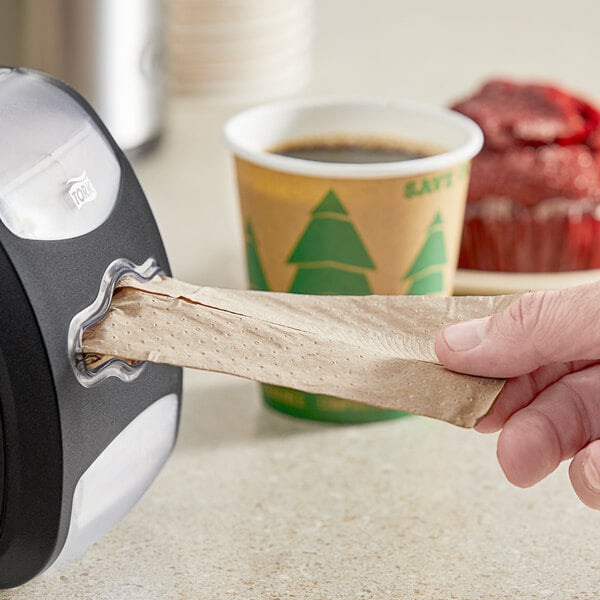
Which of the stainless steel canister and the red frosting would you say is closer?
the red frosting

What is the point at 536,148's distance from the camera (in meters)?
0.79

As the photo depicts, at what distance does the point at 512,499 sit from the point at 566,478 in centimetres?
5

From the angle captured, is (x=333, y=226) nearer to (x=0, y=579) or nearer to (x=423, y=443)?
(x=423, y=443)

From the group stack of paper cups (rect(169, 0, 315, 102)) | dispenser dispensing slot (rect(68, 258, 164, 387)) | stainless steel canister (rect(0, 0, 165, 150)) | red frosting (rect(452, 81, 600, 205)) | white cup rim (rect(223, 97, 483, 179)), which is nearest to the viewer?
dispenser dispensing slot (rect(68, 258, 164, 387))

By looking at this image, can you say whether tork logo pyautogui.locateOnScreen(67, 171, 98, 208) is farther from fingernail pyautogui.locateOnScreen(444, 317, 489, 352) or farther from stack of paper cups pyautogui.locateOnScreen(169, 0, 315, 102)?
stack of paper cups pyautogui.locateOnScreen(169, 0, 315, 102)

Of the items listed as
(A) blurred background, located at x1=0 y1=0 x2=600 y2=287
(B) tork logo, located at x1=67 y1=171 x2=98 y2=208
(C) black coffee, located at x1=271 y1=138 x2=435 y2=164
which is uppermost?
(B) tork logo, located at x1=67 y1=171 x2=98 y2=208

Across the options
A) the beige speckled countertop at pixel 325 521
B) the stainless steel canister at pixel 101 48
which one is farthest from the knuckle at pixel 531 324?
the stainless steel canister at pixel 101 48

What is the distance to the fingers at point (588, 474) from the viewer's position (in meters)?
0.47

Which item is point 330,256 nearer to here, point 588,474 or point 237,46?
point 588,474

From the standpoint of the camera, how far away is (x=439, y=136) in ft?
2.33

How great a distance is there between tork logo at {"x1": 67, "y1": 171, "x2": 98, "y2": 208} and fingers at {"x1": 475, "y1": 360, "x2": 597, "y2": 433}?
0.21m

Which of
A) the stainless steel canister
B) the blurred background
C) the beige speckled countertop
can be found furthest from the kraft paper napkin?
the stainless steel canister

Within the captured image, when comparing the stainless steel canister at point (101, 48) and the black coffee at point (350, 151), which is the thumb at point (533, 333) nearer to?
the black coffee at point (350, 151)

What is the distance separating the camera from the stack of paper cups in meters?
1.10
